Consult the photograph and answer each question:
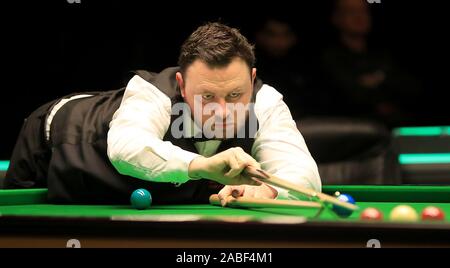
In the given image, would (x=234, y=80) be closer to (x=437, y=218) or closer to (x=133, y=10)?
(x=437, y=218)

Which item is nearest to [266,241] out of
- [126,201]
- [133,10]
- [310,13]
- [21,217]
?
[21,217]

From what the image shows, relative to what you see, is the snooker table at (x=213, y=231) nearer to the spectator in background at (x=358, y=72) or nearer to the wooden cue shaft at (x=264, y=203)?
the wooden cue shaft at (x=264, y=203)

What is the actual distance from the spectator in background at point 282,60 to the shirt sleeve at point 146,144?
211cm

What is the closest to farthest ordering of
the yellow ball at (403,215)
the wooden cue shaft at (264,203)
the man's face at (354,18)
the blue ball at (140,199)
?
the yellow ball at (403,215)
the wooden cue shaft at (264,203)
the blue ball at (140,199)
the man's face at (354,18)

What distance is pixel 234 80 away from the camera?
309cm

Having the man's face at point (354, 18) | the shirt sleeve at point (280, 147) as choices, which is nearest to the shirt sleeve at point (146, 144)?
the shirt sleeve at point (280, 147)

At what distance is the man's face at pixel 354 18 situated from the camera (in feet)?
18.1

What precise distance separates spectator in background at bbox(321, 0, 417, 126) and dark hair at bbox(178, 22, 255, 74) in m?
2.30

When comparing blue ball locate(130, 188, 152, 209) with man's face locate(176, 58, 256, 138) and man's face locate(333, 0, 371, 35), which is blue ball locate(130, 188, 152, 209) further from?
man's face locate(333, 0, 371, 35)

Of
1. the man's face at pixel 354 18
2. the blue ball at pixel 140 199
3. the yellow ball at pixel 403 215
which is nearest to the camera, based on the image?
the yellow ball at pixel 403 215

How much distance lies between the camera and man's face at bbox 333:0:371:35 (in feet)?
18.1

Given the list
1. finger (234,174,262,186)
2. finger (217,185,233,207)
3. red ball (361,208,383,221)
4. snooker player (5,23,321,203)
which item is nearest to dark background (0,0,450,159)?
snooker player (5,23,321,203)

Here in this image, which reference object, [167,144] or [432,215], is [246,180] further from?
[432,215]
